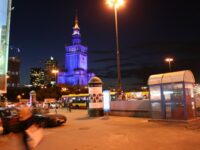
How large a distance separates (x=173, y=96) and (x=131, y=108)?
7.29 metres

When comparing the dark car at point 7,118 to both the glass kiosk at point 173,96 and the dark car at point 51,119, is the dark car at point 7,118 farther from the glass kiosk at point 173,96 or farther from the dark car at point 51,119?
the glass kiosk at point 173,96

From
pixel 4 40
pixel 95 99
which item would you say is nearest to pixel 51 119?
pixel 4 40

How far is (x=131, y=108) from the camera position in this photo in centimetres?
2498

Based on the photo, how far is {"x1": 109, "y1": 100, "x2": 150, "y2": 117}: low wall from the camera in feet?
76.9

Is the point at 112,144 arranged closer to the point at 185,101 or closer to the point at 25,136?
the point at 25,136

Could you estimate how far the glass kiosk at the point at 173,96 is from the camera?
17.7 metres

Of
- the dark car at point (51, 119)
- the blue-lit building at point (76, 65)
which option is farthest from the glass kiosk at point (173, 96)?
the blue-lit building at point (76, 65)

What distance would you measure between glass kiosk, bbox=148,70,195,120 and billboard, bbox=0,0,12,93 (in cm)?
1037

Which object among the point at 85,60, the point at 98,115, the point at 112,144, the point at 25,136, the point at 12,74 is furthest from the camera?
the point at 85,60

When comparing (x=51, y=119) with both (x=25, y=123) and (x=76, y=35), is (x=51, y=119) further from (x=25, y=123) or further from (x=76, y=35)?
(x=76, y=35)

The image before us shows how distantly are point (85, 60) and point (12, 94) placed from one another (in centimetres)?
7304

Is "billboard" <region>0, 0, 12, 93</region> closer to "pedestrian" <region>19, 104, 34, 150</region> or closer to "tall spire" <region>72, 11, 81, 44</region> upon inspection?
"pedestrian" <region>19, 104, 34, 150</region>

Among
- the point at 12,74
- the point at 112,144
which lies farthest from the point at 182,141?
the point at 12,74

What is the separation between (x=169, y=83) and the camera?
18469mm
